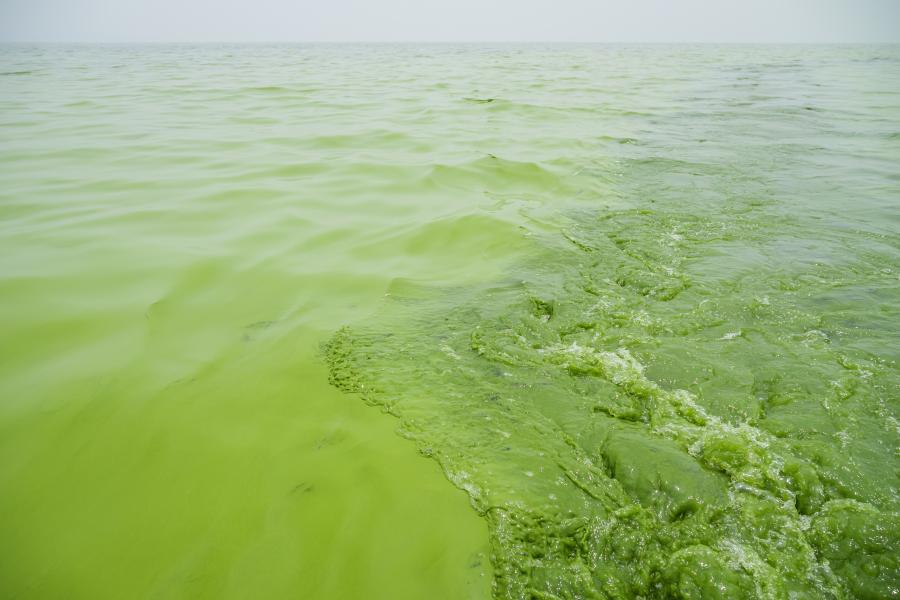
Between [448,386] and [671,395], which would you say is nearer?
[671,395]

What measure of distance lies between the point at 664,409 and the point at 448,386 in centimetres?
101

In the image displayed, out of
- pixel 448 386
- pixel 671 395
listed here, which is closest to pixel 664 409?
pixel 671 395

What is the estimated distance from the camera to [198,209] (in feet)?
14.1

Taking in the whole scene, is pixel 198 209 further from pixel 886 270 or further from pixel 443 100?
pixel 443 100

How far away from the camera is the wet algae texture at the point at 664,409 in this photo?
145cm

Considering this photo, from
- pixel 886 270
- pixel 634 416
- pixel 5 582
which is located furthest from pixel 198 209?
pixel 886 270

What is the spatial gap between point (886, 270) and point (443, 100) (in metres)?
9.99

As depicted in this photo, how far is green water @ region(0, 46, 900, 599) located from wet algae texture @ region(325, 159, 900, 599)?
12 mm

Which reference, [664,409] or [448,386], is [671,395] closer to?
[664,409]

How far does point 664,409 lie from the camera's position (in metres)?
2.04

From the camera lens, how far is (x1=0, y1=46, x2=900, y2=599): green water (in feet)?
4.87

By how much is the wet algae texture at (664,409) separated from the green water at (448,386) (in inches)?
0.5

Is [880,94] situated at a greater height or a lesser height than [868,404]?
greater

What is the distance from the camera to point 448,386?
2.28 meters
